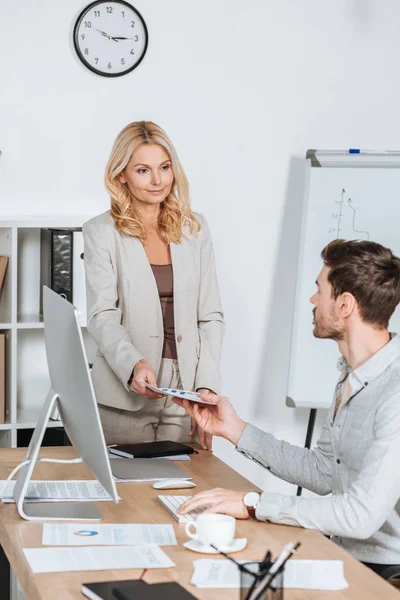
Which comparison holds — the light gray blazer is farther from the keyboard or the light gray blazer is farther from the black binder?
the black binder

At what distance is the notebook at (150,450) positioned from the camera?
2.40 m

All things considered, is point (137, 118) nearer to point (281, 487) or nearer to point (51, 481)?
point (281, 487)

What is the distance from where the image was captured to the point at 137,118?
3.98 metres

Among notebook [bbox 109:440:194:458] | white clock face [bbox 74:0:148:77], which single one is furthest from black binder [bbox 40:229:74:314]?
notebook [bbox 109:440:194:458]

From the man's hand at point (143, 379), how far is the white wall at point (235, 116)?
156 centimetres

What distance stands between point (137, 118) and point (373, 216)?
117cm

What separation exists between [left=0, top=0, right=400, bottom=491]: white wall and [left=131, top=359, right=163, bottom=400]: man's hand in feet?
5.12

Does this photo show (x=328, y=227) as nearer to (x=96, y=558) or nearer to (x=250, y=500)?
(x=250, y=500)

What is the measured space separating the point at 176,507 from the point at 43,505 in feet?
0.97

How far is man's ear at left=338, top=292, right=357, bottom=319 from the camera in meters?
1.99

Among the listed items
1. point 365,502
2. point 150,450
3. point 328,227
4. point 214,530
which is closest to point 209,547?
point 214,530

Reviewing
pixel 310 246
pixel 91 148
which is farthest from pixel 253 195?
pixel 91 148

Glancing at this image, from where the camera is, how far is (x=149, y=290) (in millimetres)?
2777

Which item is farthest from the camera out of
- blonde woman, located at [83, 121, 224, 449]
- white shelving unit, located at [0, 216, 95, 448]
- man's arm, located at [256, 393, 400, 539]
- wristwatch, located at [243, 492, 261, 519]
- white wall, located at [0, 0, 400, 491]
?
white wall, located at [0, 0, 400, 491]
